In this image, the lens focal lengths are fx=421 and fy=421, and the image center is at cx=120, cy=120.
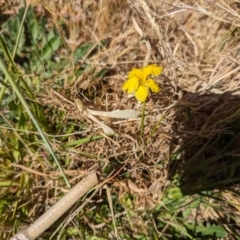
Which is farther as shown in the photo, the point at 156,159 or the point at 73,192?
the point at 156,159

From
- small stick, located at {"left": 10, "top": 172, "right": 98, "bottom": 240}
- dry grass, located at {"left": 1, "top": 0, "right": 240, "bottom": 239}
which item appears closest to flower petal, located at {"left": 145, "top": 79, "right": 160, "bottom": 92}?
dry grass, located at {"left": 1, "top": 0, "right": 240, "bottom": 239}

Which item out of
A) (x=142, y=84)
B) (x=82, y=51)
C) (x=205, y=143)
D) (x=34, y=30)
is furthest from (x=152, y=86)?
(x=34, y=30)

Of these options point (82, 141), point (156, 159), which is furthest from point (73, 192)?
point (156, 159)

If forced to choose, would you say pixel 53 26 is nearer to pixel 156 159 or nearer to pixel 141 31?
pixel 141 31

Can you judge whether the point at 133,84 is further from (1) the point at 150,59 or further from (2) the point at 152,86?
(1) the point at 150,59

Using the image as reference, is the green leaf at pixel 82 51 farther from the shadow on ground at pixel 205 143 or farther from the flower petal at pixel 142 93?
the flower petal at pixel 142 93

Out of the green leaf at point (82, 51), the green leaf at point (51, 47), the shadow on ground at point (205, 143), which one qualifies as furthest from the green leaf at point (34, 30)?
the shadow on ground at point (205, 143)
